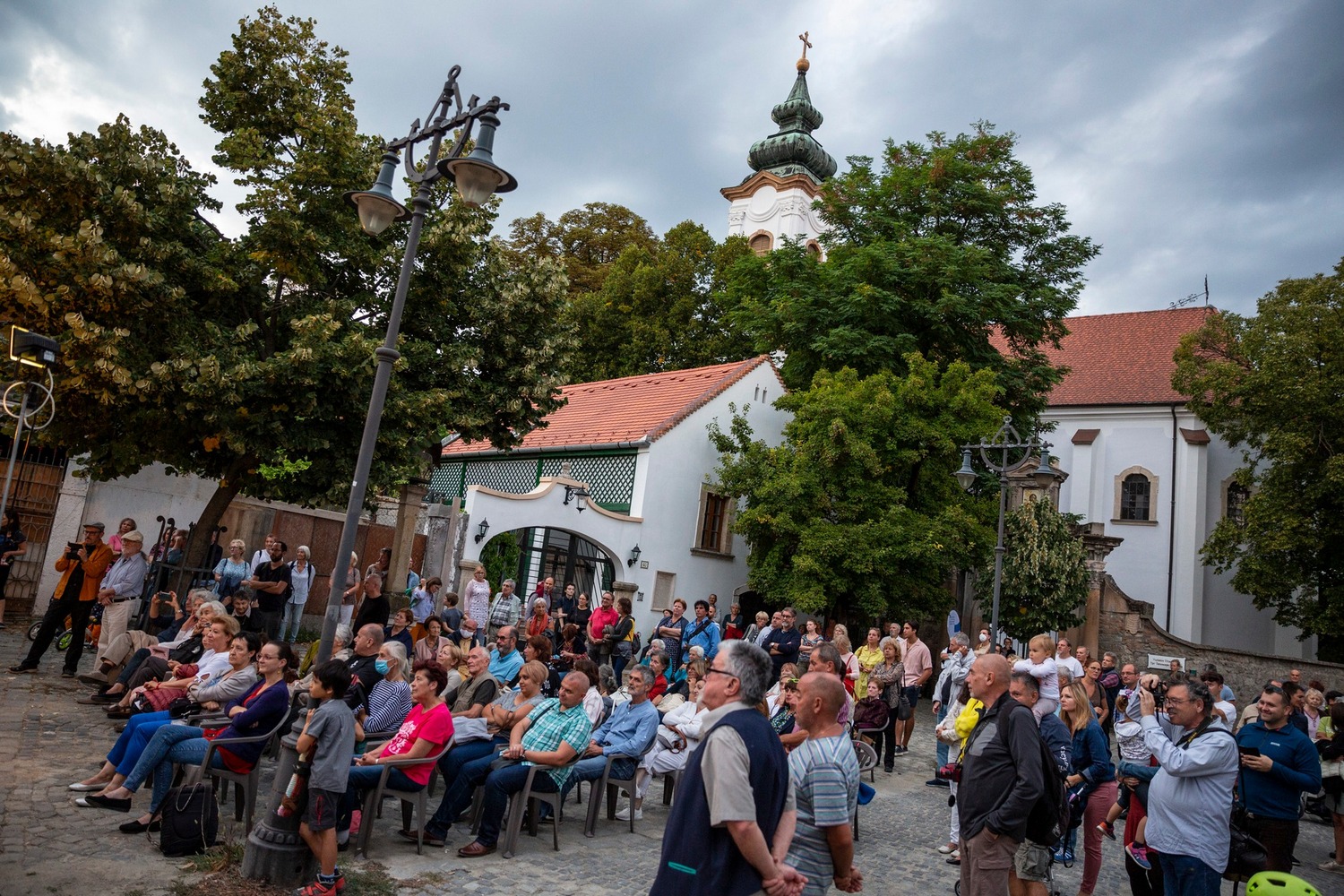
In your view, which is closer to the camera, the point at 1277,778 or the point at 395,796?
the point at 1277,778

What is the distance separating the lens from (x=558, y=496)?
21078 mm

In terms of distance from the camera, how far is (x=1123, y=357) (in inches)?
1527

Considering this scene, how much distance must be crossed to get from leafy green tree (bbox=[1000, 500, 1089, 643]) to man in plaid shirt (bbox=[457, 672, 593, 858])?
2011cm

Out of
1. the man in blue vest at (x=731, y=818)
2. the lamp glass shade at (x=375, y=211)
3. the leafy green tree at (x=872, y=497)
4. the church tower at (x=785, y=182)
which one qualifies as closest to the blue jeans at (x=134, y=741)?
the lamp glass shade at (x=375, y=211)

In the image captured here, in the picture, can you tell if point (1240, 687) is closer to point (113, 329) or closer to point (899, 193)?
point (899, 193)

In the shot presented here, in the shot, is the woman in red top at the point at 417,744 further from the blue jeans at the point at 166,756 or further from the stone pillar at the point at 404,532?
the stone pillar at the point at 404,532

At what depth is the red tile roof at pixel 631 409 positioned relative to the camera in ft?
78.9

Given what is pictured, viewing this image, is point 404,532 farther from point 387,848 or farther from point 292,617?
point 387,848

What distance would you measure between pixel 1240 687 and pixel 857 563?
13.1m

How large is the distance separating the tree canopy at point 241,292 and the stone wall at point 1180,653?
69.1 feet

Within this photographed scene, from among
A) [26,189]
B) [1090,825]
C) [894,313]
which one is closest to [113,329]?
[26,189]

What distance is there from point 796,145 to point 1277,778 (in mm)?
36536

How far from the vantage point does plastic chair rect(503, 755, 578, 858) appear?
703 cm

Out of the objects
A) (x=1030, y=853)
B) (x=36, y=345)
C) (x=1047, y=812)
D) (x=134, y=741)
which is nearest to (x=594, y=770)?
(x=134, y=741)
